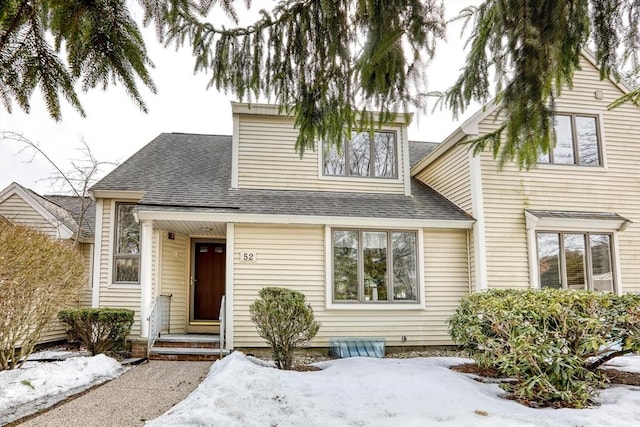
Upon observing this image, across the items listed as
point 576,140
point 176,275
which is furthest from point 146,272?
point 576,140

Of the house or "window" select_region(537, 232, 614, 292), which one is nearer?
the house

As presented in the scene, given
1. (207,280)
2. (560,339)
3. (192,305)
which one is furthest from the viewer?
(207,280)

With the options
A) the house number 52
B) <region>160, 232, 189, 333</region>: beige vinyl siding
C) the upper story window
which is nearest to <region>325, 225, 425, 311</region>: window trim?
the house number 52

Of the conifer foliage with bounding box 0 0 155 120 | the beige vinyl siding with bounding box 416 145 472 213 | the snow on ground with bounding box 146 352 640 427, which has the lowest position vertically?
the snow on ground with bounding box 146 352 640 427

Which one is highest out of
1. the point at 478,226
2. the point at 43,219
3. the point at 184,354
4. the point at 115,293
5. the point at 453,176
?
the point at 453,176

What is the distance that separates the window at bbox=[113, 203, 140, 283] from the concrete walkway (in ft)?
9.26

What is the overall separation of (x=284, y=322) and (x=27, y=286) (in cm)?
355

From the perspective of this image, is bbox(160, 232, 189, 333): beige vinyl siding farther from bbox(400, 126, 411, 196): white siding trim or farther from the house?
bbox(400, 126, 411, 196): white siding trim

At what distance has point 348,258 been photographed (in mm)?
9008

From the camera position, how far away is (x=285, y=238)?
29.1 feet

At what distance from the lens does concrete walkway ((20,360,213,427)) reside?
4453mm

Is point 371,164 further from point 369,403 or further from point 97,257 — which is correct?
point 369,403

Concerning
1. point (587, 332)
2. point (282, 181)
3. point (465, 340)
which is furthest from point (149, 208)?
point (587, 332)

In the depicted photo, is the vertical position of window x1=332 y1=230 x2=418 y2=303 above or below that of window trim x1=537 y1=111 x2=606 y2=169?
below
